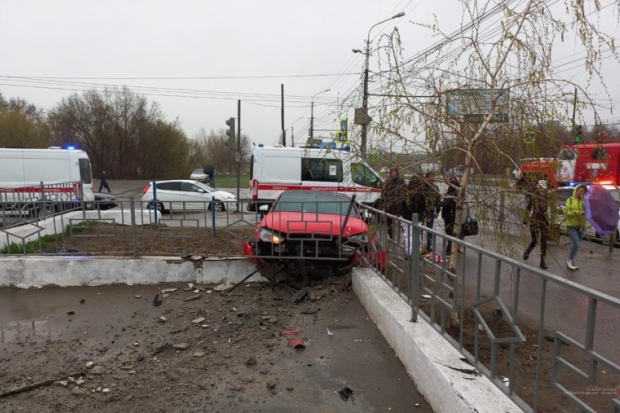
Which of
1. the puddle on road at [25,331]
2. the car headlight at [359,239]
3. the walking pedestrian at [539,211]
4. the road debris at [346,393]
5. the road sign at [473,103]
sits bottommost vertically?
the puddle on road at [25,331]

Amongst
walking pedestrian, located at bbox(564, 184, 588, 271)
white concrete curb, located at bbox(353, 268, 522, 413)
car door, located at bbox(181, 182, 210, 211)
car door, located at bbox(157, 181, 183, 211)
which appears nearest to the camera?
white concrete curb, located at bbox(353, 268, 522, 413)

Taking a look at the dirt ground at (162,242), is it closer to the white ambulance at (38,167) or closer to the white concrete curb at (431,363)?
the white concrete curb at (431,363)

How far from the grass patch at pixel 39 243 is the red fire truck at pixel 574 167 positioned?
6.45 m

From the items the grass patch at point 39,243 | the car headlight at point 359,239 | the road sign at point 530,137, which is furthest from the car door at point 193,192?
the road sign at point 530,137

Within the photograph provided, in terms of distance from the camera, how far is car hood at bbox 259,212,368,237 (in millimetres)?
5418

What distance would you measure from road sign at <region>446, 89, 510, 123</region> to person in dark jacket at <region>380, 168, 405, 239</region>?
0.78 meters

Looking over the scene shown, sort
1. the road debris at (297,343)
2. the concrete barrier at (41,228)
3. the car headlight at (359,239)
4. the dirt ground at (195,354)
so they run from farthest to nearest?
the concrete barrier at (41,228) < the car headlight at (359,239) < the road debris at (297,343) < the dirt ground at (195,354)

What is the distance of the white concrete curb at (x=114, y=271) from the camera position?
18.6 feet

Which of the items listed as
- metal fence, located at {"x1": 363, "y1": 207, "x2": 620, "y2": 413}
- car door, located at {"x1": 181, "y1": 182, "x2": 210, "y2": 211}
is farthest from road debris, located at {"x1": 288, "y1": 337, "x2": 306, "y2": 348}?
car door, located at {"x1": 181, "y1": 182, "x2": 210, "y2": 211}

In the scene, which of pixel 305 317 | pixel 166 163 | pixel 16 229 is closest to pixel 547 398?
pixel 305 317

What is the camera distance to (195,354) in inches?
147

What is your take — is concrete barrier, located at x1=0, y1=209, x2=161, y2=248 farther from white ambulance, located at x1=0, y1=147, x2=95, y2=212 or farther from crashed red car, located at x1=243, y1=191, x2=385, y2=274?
white ambulance, located at x1=0, y1=147, x2=95, y2=212

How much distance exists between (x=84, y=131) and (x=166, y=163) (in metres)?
8.77

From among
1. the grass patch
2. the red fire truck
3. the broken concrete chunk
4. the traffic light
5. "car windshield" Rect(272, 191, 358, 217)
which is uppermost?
the traffic light
